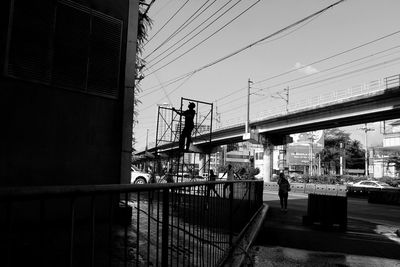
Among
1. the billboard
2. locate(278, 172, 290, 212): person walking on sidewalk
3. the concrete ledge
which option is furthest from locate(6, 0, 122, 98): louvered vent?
the billboard

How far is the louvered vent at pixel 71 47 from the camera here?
827cm

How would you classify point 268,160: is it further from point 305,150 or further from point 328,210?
point 328,210

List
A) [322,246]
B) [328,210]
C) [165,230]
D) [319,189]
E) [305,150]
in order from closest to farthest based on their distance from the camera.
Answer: [165,230] < [322,246] < [328,210] < [319,189] < [305,150]

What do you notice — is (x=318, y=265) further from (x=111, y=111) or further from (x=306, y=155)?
(x=306, y=155)

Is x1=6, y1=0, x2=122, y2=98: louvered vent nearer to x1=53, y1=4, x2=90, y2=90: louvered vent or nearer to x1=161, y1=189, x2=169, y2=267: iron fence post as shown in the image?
x1=53, y1=4, x2=90, y2=90: louvered vent

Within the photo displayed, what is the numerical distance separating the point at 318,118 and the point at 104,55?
4470 cm

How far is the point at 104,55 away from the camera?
9.10 meters

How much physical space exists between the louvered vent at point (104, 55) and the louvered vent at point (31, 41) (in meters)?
0.98

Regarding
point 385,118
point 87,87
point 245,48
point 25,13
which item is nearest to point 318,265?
point 87,87

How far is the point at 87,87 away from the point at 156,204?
5954mm

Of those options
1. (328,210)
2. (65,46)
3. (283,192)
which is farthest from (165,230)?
(283,192)

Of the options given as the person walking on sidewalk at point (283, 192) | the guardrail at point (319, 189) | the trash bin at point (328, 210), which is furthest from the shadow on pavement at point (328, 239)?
the guardrail at point (319, 189)

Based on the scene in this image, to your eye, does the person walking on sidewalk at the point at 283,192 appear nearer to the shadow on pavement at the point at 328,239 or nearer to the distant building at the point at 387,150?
the shadow on pavement at the point at 328,239

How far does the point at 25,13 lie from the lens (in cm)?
777
